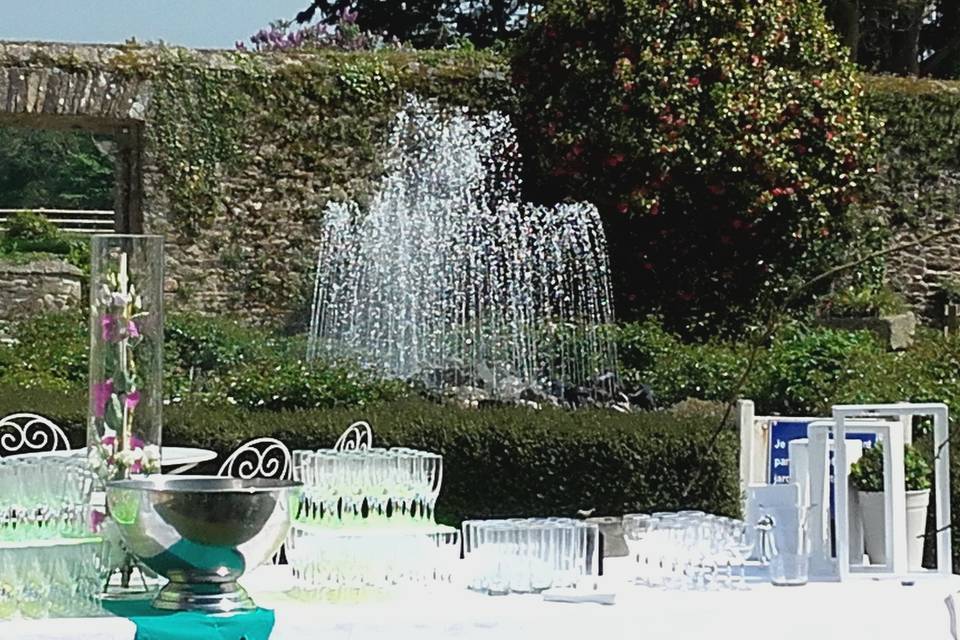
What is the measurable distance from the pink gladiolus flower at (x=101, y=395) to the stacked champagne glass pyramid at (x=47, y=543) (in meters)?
0.20

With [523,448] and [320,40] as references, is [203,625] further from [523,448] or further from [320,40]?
[320,40]

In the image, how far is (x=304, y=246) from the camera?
11.7 metres

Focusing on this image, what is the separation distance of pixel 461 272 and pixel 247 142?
6.29ft

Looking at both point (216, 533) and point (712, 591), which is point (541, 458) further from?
point (216, 533)

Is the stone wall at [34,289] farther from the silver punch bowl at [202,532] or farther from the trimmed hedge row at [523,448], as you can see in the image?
the silver punch bowl at [202,532]

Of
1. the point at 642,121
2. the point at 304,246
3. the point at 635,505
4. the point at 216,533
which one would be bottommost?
the point at 635,505

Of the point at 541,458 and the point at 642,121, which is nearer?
the point at 541,458

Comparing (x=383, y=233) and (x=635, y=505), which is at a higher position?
(x=383, y=233)

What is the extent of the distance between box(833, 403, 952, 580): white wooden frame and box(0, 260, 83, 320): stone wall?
889 cm

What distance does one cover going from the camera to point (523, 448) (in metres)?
6.06

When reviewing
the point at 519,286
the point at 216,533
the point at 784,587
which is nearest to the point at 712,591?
the point at 784,587

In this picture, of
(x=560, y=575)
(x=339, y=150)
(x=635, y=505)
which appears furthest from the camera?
(x=339, y=150)

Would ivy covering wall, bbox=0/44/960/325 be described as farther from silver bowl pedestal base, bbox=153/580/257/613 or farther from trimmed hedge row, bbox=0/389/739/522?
silver bowl pedestal base, bbox=153/580/257/613

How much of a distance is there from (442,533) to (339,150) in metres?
9.11
